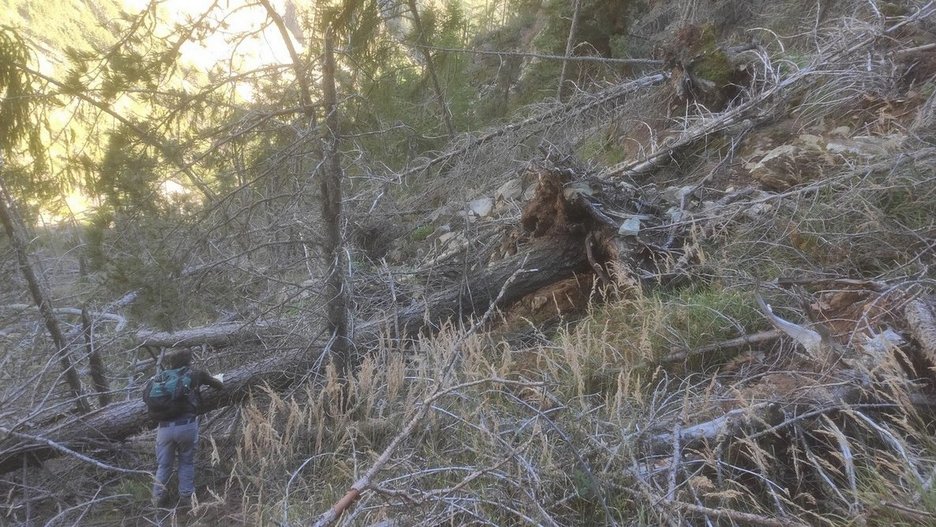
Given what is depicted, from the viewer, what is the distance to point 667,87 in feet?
21.8

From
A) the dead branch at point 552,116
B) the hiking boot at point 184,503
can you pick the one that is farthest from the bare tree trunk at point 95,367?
the dead branch at point 552,116

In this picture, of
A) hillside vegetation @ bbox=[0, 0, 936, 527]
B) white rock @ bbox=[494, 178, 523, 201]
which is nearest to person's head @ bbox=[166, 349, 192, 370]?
hillside vegetation @ bbox=[0, 0, 936, 527]

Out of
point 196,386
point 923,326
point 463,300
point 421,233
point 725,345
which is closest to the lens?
point 923,326

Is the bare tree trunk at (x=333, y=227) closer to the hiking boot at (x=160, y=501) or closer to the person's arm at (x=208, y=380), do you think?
the person's arm at (x=208, y=380)

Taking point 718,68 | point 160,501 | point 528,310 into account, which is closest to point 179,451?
point 160,501

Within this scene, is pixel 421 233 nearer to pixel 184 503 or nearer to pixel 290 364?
pixel 290 364

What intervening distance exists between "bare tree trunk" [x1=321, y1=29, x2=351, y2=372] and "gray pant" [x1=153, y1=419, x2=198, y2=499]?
122 cm

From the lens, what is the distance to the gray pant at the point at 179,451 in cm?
388

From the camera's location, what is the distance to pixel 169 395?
12.9 feet

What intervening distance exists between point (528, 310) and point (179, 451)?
3.07m

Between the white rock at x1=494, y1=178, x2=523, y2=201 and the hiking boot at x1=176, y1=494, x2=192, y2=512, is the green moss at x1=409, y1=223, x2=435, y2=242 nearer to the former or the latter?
the white rock at x1=494, y1=178, x2=523, y2=201

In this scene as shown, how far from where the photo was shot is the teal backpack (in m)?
3.90

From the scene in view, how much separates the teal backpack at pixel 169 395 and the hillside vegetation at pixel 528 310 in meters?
0.39

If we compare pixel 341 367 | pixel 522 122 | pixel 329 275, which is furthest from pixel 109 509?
pixel 522 122
